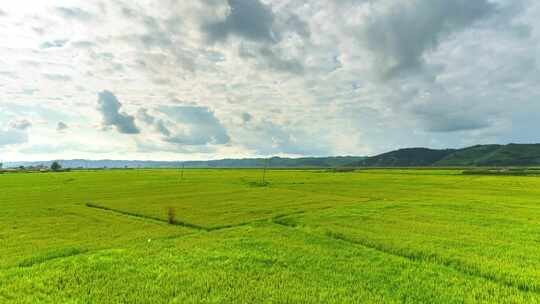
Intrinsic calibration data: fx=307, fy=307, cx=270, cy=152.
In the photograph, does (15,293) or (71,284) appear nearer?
(15,293)

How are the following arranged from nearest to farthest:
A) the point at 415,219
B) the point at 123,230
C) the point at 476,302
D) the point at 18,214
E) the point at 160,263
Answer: the point at 476,302 → the point at 160,263 → the point at 123,230 → the point at 415,219 → the point at 18,214

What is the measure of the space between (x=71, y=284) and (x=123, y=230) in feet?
28.4

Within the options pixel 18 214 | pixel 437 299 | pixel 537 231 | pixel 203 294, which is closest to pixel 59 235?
pixel 18 214

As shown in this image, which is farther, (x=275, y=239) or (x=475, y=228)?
(x=475, y=228)

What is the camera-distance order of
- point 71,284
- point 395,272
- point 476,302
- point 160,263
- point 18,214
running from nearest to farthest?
point 476,302 < point 71,284 < point 395,272 < point 160,263 < point 18,214

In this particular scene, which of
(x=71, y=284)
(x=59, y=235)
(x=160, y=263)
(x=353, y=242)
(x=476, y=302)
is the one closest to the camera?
(x=476, y=302)

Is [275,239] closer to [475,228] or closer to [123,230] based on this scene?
[123,230]

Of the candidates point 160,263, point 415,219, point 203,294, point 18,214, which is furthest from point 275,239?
point 18,214

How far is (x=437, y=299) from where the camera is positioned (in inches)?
329

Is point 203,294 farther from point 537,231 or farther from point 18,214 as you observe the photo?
point 18,214

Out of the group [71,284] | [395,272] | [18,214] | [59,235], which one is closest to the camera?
[71,284]

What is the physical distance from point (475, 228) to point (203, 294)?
16425 millimetres

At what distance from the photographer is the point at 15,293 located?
28.6ft

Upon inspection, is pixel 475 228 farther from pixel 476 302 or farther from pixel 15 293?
pixel 15 293
